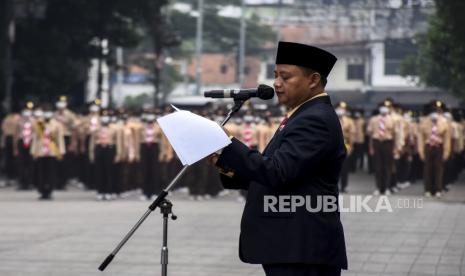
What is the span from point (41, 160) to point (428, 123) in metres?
7.79

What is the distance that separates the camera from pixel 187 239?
17391 mm

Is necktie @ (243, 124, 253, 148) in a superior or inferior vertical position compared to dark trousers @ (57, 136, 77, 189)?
superior

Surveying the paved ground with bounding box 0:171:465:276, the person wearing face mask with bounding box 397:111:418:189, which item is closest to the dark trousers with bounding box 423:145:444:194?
the paved ground with bounding box 0:171:465:276

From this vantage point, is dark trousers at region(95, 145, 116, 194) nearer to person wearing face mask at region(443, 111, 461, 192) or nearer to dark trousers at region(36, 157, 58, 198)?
dark trousers at region(36, 157, 58, 198)

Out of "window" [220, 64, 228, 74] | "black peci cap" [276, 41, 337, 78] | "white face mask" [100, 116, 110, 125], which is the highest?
"black peci cap" [276, 41, 337, 78]

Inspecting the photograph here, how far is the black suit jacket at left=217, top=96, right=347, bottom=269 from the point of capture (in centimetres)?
661

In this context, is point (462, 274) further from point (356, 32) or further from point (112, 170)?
point (356, 32)

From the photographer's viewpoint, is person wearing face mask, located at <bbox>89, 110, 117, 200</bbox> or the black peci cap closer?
the black peci cap

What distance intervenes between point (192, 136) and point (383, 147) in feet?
73.5

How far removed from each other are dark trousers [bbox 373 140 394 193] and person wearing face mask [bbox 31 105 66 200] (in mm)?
6571

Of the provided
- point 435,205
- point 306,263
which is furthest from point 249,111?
point 306,263

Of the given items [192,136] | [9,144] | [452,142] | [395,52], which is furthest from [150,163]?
[395,52]

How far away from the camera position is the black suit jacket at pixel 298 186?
6605 millimetres

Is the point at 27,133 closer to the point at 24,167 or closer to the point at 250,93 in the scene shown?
the point at 24,167
